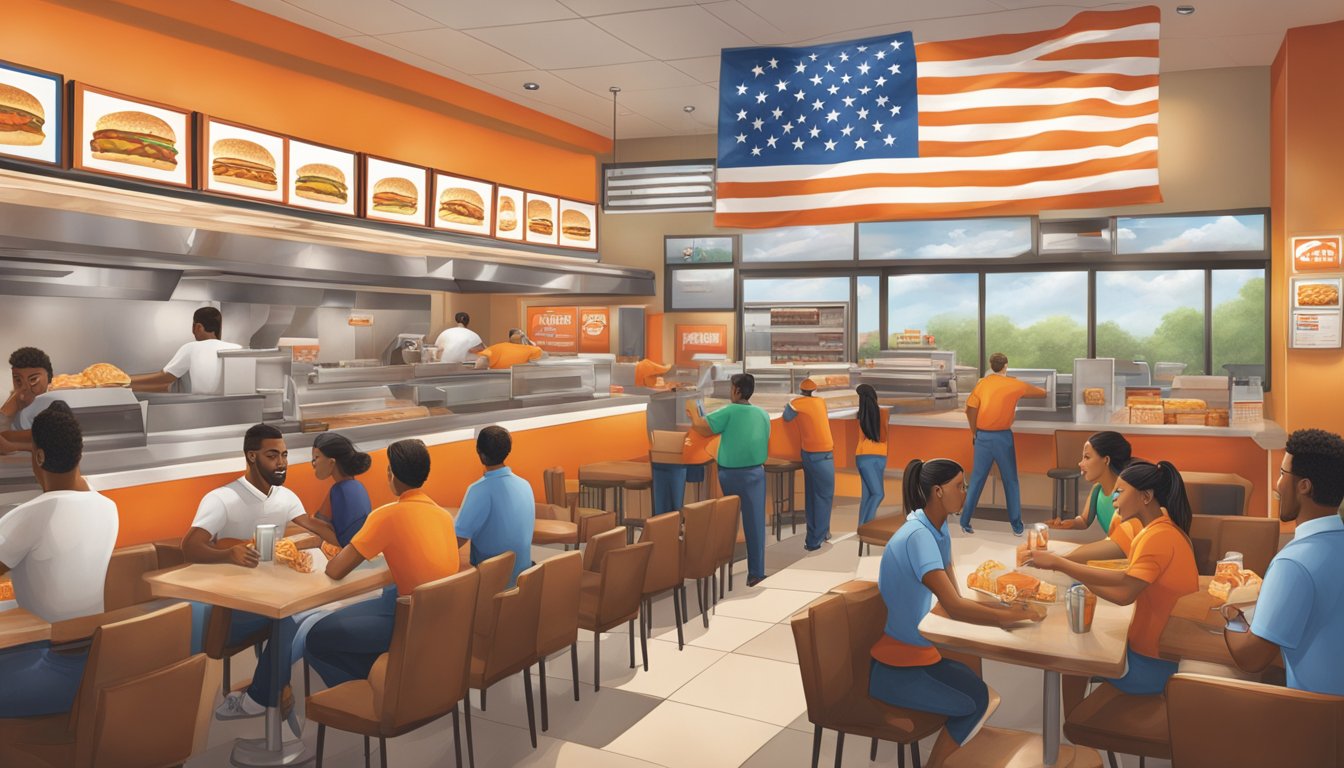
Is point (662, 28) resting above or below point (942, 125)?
above

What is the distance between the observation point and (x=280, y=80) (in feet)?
22.2

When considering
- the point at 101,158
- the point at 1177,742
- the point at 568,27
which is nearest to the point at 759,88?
the point at 568,27

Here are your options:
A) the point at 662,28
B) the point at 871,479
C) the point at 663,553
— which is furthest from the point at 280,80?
the point at 871,479

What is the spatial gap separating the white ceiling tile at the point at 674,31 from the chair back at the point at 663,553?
11.9 ft

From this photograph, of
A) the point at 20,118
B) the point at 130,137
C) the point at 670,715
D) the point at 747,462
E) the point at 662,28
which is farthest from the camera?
the point at 662,28

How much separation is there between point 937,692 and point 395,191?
614 cm

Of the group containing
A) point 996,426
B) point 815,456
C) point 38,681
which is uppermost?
point 996,426

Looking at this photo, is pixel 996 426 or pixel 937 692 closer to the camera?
pixel 937 692

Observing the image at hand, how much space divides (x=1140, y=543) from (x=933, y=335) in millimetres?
7491

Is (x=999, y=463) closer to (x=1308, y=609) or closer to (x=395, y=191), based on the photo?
(x=1308, y=609)

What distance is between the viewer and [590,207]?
10180mm

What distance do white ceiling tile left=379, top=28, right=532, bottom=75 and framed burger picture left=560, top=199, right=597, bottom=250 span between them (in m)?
2.04

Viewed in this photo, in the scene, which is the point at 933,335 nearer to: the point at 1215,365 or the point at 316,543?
the point at 1215,365

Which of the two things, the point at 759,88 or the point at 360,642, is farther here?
the point at 759,88
